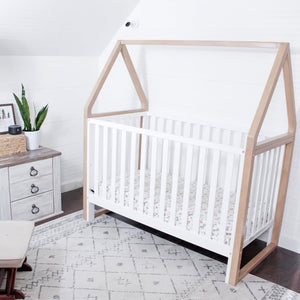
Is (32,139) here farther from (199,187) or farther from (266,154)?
(266,154)

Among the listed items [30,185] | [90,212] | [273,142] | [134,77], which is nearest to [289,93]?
[273,142]

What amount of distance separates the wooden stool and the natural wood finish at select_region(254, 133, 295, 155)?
4.32 feet

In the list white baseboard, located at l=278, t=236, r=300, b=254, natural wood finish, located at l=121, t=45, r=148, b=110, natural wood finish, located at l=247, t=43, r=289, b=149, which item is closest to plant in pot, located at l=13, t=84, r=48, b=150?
natural wood finish, located at l=121, t=45, r=148, b=110

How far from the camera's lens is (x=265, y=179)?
7.49ft

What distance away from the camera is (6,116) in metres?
2.85

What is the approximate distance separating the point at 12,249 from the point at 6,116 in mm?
1373

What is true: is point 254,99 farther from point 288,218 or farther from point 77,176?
point 77,176

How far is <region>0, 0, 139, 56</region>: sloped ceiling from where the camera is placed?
2541mm

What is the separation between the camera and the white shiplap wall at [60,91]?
2879 millimetres

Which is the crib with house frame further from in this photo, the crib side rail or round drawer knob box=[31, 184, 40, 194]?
round drawer knob box=[31, 184, 40, 194]

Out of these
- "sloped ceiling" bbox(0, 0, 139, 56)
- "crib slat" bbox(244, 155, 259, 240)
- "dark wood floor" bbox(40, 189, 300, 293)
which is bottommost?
"dark wood floor" bbox(40, 189, 300, 293)

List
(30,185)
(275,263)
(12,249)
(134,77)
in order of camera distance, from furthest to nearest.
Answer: (134,77)
(30,185)
(275,263)
(12,249)

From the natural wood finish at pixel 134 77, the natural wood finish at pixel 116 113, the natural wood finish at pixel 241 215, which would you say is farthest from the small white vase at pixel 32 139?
the natural wood finish at pixel 241 215

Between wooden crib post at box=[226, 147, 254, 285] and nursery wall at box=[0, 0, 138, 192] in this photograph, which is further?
nursery wall at box=[0, 0, 138, 192]
